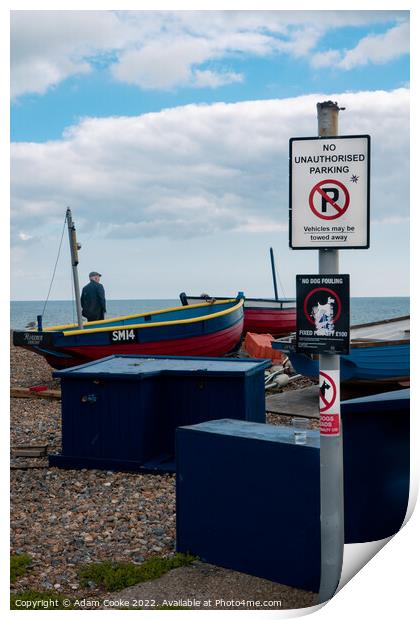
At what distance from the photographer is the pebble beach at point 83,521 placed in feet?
16.2

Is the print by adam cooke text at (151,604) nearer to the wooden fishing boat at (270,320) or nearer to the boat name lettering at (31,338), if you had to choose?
the boat name lettering at (31,338)

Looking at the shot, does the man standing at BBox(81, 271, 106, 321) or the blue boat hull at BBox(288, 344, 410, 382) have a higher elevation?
the man standing at BBox(81, 271, 106, 321)

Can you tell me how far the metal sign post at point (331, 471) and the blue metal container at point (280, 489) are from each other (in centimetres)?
22

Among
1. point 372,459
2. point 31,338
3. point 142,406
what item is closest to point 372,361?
point 142,406

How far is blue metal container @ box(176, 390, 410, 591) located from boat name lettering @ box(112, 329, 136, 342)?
7.70 meters

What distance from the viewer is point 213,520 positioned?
493cm

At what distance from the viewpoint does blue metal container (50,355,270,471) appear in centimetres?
727

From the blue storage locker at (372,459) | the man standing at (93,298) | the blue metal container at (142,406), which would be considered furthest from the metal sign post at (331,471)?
the man standing at (93,298)

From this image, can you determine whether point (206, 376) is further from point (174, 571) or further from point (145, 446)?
point (174, 571)

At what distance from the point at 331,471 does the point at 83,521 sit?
107 inches

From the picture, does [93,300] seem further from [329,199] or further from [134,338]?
[329,199]

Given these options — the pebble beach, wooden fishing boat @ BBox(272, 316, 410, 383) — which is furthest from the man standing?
Result: the pebble beach

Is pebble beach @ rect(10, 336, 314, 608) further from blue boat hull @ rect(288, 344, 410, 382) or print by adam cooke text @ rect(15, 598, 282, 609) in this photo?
blue boat hull @ rect(288, 344, 410, 382)

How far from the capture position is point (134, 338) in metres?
13.1
